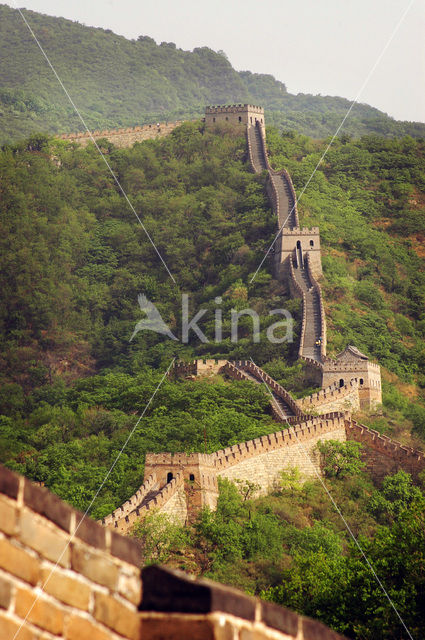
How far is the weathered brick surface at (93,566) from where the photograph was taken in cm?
489

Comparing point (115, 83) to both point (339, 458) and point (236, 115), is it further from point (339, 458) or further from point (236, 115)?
point (339, 458)

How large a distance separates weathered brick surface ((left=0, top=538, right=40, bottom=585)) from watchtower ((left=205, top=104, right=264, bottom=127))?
9413 cm

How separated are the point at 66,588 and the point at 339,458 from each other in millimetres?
43104

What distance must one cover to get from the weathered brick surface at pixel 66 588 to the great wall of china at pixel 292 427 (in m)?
32.1

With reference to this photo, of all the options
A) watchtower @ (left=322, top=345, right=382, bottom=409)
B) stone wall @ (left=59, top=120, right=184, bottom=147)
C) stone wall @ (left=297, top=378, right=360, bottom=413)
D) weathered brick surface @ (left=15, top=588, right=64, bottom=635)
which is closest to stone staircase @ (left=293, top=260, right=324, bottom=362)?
watchtower @ (left=322, top=345, right=382, bottom=409)

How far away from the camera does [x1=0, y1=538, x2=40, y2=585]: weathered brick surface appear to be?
467cm

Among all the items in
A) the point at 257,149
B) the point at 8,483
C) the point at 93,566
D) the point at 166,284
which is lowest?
the point at 166,284

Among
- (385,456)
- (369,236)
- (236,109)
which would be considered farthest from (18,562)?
(236,109)

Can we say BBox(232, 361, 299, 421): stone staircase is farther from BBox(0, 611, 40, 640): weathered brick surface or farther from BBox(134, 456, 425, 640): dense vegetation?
BBox(0, 611, 40, 640): weathered brick surface

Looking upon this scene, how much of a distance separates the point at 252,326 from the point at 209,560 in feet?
105

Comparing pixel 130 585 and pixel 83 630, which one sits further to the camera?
pixel 130 585

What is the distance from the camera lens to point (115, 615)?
16.0ft

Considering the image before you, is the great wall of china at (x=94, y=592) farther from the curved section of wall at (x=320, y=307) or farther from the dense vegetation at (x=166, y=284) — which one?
the curved section of wall at (x=320, y=307)

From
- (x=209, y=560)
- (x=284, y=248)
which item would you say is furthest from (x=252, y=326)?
(x=209, y=560)
